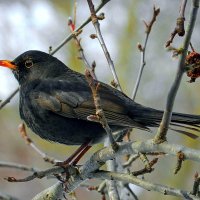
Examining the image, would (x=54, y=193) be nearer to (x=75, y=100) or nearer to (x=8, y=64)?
(x=75, y=100)

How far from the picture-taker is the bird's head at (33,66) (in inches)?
186

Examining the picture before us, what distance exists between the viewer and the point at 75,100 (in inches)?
168

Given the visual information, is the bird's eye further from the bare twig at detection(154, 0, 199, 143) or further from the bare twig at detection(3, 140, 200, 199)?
the bare twig at detection(154, 0, 199, 143)

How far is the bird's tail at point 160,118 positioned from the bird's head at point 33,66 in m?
1.02

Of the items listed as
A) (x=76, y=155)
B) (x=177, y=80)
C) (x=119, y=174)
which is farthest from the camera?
(x=76, y=155)

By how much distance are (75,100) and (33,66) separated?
0.71m

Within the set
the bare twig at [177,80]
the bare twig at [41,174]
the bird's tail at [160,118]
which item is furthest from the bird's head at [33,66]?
the bare twig at [177,80]

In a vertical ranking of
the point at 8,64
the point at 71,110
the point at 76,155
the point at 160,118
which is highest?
the point at 8,64

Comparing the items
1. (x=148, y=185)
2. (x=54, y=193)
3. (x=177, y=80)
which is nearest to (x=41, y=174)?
(x=54, y=193)

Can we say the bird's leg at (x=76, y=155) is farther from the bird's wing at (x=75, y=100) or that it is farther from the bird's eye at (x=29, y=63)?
the bird's eye at (x=29, y=63)

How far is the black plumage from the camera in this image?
12.9 feet

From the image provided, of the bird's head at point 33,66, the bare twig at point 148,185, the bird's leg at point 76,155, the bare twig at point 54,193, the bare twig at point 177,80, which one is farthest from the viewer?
the bird's head at point 33,66

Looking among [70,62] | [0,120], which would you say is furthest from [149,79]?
[0,120]

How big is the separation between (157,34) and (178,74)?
10.6m
